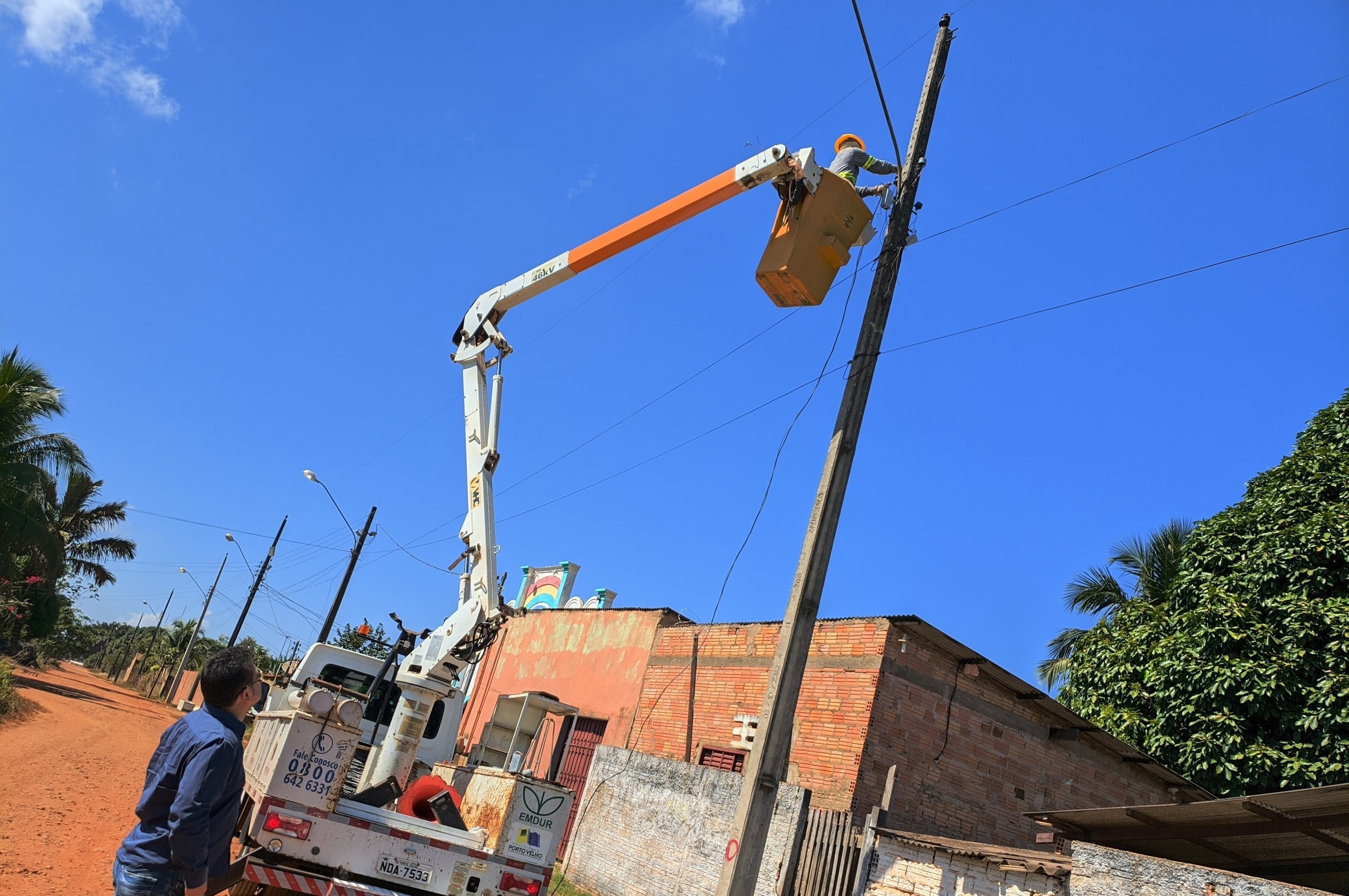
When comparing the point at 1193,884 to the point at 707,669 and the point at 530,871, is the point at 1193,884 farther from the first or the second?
the point at 707,669

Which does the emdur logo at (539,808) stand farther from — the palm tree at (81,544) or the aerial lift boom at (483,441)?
the palm tree at (81,544)

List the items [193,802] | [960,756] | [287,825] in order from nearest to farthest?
[193,802] < [287,825] < [960,756]

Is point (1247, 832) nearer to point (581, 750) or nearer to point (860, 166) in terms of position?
point (860, 166)

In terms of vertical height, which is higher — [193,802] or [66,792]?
[193,802]

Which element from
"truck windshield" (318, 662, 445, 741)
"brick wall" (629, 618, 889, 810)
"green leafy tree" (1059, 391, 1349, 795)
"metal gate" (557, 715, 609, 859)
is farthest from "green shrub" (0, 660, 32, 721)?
"green leafy tree" (1059, 391, 1349, 795)

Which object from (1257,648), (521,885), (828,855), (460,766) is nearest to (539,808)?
(521,885)

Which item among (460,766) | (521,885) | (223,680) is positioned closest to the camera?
(223,680)

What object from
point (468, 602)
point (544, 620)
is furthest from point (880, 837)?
point (544, 620)

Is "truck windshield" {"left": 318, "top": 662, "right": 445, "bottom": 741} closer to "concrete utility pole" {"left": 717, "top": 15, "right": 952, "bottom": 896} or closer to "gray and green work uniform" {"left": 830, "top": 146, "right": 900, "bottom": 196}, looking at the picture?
"concrete utility pole" {"left": 717, "top": 15, "right": 952, "bottom": 896}

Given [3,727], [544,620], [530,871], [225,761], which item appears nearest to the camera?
[225,761]

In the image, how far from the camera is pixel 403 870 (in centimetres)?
686

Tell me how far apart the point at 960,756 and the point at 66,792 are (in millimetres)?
11463

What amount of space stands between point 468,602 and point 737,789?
438cm

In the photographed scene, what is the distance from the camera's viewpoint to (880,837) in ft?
32.2
